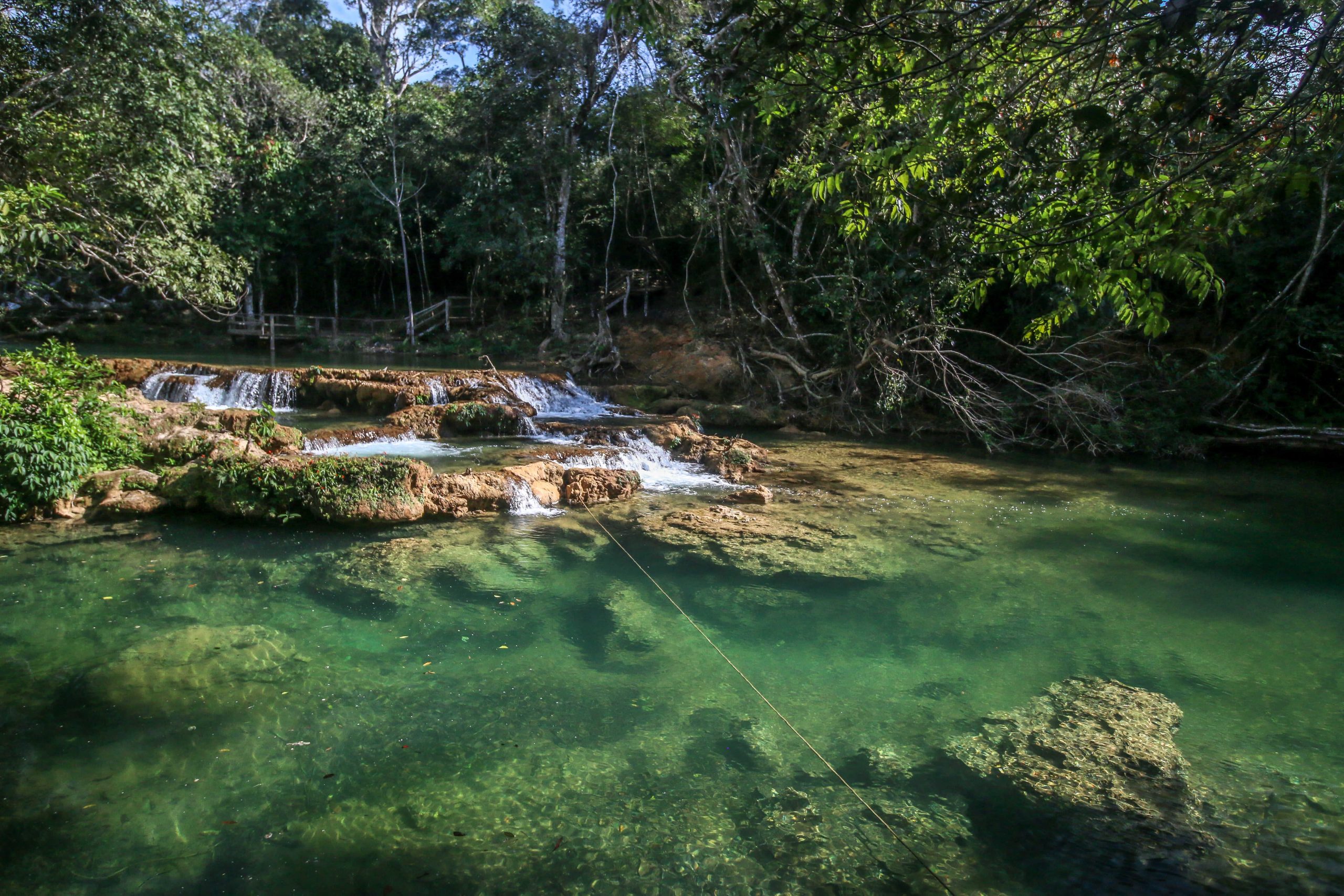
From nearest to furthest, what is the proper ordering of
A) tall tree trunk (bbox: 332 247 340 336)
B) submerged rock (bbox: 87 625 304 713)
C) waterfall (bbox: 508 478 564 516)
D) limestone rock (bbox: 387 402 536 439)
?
submerged rock (bbox: 87 625 304 713), waterfall (bbox: 508 478 564 516), limestone rock (bbox: 387 402 536 439), tall tree trunk (bbox: 332 247 340 336)

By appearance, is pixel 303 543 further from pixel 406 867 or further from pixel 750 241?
pixel 750 241

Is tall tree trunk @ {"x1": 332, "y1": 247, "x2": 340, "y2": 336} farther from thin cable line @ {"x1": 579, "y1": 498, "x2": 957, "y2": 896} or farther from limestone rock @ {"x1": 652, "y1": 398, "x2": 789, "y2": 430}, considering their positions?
thin cable line @ {"x1": 579, "y1": 498, "x2": 957, "y2": 896}

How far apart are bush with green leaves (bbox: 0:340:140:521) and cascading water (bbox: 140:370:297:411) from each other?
5551mm

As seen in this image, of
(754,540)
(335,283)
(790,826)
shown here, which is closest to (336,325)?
(335,283)

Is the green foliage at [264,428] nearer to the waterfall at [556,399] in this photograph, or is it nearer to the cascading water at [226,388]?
the cascading water at [226,388]

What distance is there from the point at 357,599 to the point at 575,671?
181 cm

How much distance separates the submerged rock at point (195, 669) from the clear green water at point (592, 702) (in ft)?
0.07

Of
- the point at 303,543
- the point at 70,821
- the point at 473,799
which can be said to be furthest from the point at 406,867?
the point at 303,543

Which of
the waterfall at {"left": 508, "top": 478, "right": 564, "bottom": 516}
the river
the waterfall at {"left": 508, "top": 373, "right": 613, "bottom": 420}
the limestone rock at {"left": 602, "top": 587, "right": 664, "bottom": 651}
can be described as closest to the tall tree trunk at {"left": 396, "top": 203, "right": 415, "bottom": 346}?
the waterfall at {"left": 508, "top": 373, "right": 613, "bottom": 420}

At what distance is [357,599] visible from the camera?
5.18 m

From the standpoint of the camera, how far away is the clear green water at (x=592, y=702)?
280cm

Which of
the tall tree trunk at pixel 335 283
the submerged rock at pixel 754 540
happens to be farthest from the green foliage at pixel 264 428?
the tall tree trunk at pixel 335 283

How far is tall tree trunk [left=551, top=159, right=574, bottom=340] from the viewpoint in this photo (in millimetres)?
20609

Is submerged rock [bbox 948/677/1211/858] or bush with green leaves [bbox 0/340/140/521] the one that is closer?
submerged rock [bbox 948/677/1211/858]
